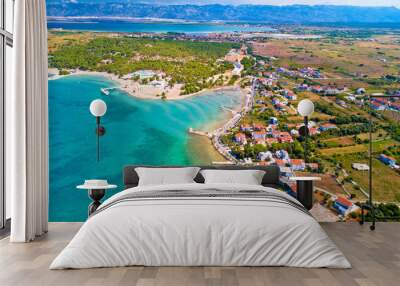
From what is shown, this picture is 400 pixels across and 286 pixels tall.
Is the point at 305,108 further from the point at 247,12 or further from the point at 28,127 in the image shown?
the point at 28,127

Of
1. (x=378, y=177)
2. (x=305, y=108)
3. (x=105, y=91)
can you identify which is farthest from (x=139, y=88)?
(x=378, y=177)

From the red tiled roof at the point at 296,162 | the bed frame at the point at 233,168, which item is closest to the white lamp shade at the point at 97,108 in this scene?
the bed frame at the point at 233,168

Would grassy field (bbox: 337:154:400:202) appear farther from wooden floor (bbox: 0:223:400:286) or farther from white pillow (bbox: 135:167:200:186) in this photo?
wooden floor (bbox: 0:223:400:286)

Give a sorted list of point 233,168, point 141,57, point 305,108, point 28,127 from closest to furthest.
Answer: point 28,127 → point 233,168 → point 305,108 → point 141,57

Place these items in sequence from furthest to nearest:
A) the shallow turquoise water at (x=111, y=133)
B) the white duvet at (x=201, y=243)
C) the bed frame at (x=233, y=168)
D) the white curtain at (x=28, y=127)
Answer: the shallow turquoise water at (x=111, y=133), the bed frame at (x=233, y=168), the white curtain at (x=28, y=127), the white duvet at (x=201, y=243)

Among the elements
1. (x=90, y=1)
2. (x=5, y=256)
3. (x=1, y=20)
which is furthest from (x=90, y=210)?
(x=90, y=1)

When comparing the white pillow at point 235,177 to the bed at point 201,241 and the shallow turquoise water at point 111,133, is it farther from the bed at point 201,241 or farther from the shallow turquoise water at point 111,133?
the bed at point 201,241

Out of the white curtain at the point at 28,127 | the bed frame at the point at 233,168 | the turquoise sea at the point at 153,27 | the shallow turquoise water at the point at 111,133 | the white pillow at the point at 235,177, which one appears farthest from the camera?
the turquoise sea at the point at 153,27
